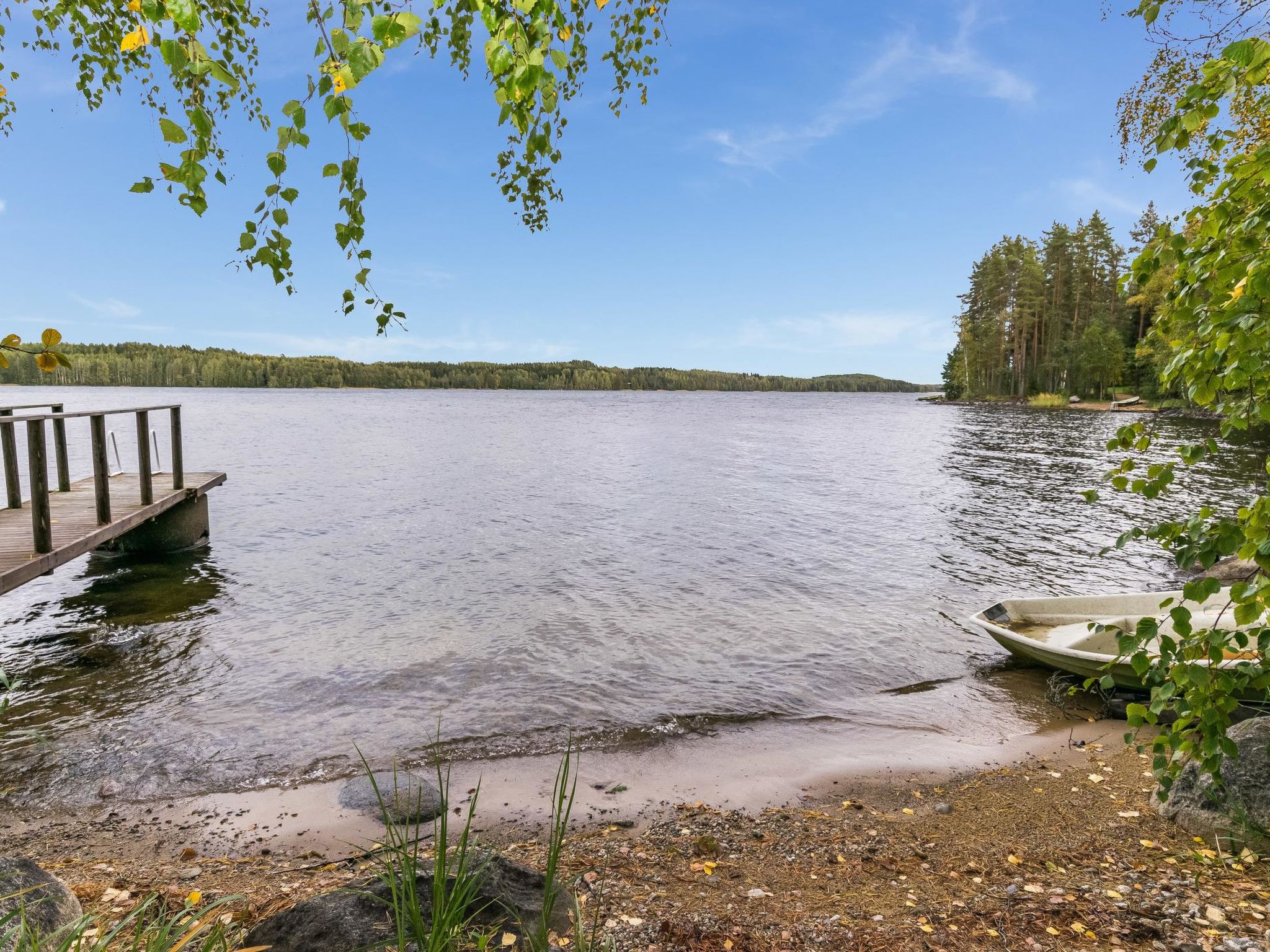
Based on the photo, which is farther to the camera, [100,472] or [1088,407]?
[1088,407]

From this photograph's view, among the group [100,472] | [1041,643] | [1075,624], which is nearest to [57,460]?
[100,472]

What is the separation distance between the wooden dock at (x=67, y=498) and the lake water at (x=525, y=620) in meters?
1.54

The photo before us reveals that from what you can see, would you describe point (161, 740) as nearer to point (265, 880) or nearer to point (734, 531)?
point (265, 880)

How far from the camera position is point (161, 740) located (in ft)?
23.2

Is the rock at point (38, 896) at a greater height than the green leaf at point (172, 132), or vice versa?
the green leaf at point (172, 132)

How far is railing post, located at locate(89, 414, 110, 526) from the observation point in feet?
32.1

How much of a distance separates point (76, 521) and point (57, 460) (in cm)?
208

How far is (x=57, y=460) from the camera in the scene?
37.6 ft

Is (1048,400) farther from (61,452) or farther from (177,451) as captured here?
(61,452)

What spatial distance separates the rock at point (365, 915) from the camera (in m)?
2.80

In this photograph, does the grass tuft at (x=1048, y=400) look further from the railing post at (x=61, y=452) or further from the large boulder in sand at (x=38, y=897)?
the large boulder in sand at (x=38, y=897)

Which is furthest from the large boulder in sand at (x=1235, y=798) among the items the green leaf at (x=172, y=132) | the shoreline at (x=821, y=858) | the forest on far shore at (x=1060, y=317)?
the forest on far shore at (x=1060, y=317)

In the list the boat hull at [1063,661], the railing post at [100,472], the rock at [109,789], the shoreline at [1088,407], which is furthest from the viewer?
the shoreline at [1088,407]

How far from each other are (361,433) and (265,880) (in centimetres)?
5563
